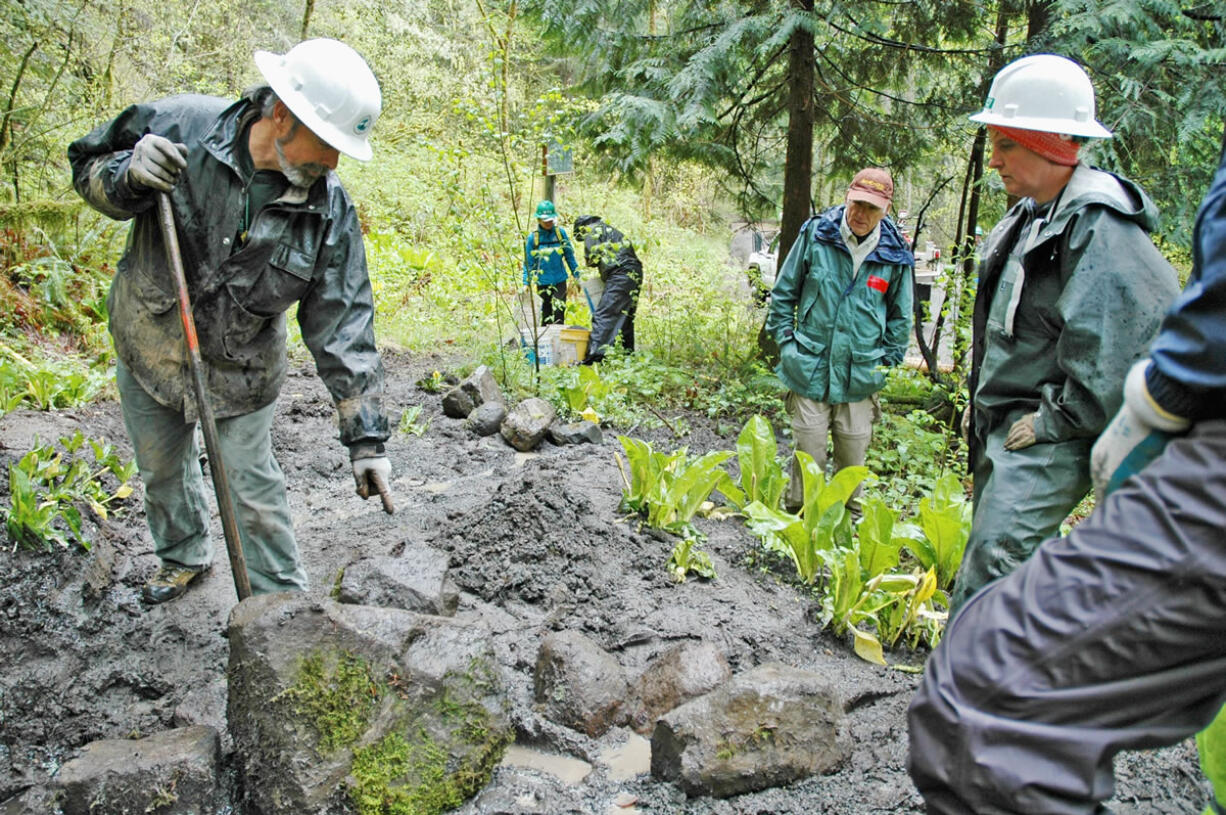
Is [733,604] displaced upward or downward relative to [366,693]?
downward

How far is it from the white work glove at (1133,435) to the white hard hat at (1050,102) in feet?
4.46

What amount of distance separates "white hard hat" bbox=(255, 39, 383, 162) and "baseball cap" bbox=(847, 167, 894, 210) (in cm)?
254

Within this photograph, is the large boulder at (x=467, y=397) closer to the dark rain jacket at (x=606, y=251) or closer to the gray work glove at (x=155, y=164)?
the dark rain jacket at (x=606, y=251)

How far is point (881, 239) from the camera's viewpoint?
14.9 feet

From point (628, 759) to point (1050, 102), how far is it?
2.51 meters

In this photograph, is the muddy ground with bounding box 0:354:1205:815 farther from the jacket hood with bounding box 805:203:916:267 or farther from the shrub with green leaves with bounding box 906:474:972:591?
the jacket hood with bounding box 805:203:916:267

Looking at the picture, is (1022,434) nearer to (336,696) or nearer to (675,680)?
(675,680)

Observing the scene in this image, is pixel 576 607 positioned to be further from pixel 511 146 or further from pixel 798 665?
pixel 511 146

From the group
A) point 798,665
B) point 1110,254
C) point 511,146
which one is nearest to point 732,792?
point 798,665

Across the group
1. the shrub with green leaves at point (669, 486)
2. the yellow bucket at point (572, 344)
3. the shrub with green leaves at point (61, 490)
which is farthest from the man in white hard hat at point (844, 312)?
the yellow bucket at point (572, 344)

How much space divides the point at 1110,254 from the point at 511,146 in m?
5.25

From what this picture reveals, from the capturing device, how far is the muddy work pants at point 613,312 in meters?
8.78

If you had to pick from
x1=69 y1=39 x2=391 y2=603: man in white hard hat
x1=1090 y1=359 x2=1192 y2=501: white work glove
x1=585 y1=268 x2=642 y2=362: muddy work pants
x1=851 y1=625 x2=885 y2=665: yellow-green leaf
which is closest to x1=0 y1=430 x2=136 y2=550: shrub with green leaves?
x1=69 y1=39 x2=391 y2=603: man in white hard hat

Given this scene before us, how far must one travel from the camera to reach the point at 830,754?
265 cm
